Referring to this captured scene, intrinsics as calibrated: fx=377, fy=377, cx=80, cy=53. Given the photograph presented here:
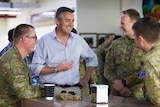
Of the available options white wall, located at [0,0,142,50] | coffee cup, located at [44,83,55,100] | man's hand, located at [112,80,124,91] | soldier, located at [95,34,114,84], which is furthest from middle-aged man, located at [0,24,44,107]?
white wall, located at [0,0,142,50]

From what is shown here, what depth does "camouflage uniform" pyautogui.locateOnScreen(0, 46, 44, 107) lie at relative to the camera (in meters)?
3.06

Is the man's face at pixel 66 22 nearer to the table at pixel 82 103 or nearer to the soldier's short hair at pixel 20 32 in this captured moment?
the soldier's short hair at pixel 20 32

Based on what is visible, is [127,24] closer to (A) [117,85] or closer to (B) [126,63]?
(B) [126,63]

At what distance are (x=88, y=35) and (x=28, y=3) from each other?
8.51 ft

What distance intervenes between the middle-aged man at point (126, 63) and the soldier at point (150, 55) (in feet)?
3.25

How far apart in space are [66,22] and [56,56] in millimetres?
350

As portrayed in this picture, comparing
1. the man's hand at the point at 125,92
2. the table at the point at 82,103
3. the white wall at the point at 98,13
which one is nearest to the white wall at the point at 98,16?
the white wall at the point at 98,13

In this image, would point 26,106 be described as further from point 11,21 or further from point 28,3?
point 11,21

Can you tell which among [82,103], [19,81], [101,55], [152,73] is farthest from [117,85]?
[101,55]

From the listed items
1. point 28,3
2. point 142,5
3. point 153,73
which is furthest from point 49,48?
point 28,3

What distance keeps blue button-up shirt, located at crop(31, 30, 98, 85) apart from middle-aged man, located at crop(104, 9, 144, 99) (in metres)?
0.39

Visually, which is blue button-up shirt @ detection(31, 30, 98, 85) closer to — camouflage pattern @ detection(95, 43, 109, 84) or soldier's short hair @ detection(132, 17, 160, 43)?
soldier's short hair @ detection(132, 17, 160, 43)

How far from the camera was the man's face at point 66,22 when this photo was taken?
3.72m

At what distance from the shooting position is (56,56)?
3.71 metres
